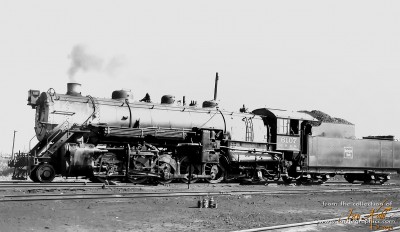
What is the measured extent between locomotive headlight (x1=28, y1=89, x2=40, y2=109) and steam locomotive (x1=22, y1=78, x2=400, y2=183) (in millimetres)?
40

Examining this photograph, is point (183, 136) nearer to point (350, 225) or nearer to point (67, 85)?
point (67, 85)

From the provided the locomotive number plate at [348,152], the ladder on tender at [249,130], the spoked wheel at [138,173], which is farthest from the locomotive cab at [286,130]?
the spoked wheel at [138,173]

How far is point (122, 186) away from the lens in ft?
48.0

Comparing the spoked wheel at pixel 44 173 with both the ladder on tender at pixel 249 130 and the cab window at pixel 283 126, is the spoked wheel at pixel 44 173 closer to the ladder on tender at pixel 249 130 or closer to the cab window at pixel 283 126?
the ladder on tender at pixel 249 130

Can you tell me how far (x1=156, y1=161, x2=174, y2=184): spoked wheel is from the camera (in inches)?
646

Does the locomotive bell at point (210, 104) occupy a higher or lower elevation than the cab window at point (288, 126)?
higher

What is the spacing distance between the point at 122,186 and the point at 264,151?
7.46m

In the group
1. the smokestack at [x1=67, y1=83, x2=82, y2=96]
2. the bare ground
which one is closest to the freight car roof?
the bare ground

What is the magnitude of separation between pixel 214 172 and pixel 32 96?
7645mm

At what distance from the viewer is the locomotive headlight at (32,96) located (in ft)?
52.6

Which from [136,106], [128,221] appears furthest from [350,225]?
[136,106]

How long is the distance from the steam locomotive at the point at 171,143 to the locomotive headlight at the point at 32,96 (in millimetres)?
40

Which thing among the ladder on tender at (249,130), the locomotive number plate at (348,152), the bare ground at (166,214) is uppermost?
the ladder on tender at (249,130)

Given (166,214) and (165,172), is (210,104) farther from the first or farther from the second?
(166,214)
